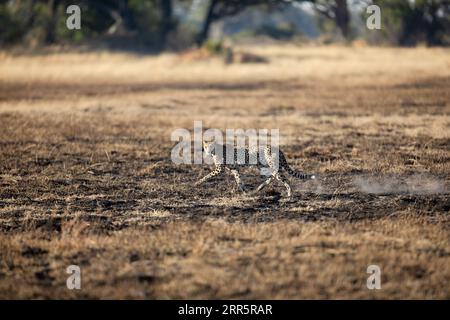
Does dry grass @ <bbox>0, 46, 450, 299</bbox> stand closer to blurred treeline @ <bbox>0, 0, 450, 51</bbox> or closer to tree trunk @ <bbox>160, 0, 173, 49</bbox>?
blurred treeline @ <bbox>0, 0, 450, 51</bbox>

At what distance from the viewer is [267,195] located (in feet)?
23.5

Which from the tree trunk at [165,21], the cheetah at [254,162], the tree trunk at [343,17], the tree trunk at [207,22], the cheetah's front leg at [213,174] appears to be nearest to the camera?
the cheetah at [254,162]

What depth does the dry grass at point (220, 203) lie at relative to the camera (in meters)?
4.62

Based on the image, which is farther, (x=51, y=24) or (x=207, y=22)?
(x=207, y=22)

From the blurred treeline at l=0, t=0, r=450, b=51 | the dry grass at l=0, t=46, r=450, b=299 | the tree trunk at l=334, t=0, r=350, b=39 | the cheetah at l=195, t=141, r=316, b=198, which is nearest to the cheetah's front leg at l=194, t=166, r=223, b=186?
the cheetah at l=195, t=141, r=316, b=198

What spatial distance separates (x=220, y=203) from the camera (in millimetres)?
6797

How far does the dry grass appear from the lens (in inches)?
182

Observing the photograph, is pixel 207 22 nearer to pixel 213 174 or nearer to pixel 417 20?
pixel 417 20

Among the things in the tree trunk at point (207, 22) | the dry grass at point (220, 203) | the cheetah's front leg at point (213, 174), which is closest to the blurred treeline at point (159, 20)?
the tree trunk at point (207, 22)

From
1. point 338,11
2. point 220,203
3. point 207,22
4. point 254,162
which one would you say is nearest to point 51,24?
point 207,22

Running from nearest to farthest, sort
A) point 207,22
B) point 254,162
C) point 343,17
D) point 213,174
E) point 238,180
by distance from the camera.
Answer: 1. point 238,180
2. point 254,162
3. point 213,174
4. point 207,22
5. point 343,17

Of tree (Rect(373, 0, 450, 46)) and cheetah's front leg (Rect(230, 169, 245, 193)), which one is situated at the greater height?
tree (Rect(373, 0, 450, 46))

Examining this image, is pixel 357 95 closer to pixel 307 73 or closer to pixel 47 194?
pixel 307 73

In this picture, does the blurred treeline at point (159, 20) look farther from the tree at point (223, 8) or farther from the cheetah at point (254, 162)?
the cheetah at point (254, 162)
